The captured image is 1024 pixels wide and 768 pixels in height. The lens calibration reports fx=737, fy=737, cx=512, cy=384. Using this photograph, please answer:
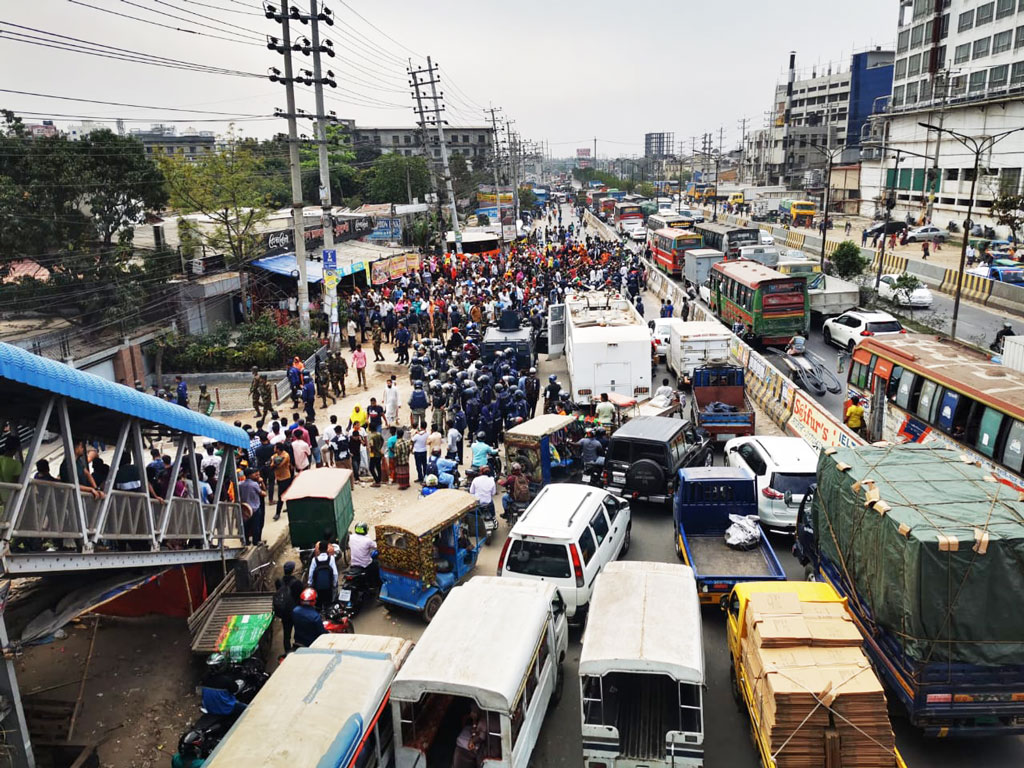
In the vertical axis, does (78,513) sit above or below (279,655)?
above

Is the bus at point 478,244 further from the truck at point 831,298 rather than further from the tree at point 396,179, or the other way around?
the truck at point 831,298

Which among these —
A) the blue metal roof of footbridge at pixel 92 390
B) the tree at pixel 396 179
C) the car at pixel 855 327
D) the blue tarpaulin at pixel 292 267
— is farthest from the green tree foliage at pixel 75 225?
the tree at pixel 396 179

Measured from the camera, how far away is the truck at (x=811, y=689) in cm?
636

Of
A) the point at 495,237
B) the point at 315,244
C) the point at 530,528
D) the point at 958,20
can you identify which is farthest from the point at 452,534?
the point at 958,20

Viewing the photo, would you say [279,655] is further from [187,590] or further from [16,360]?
[16,360]

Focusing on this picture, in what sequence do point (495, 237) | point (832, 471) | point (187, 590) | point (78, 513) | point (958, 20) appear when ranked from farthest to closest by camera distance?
point (958, 20), point (495, 237), point (187, 590), point (832, 471), point (78, 513)

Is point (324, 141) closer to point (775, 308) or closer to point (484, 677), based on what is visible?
point (775, 308)

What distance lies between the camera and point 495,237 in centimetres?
5281

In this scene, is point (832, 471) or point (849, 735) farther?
point (832, 471)

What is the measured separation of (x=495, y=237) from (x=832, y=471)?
45192 mm

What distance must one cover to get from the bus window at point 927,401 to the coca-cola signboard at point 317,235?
27.0m

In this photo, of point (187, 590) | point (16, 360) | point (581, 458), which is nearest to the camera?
point (16, 360)

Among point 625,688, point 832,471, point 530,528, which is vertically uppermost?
point 832,471

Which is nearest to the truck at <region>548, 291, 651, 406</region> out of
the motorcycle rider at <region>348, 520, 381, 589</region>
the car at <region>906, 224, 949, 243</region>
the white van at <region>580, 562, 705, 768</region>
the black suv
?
the black suv
